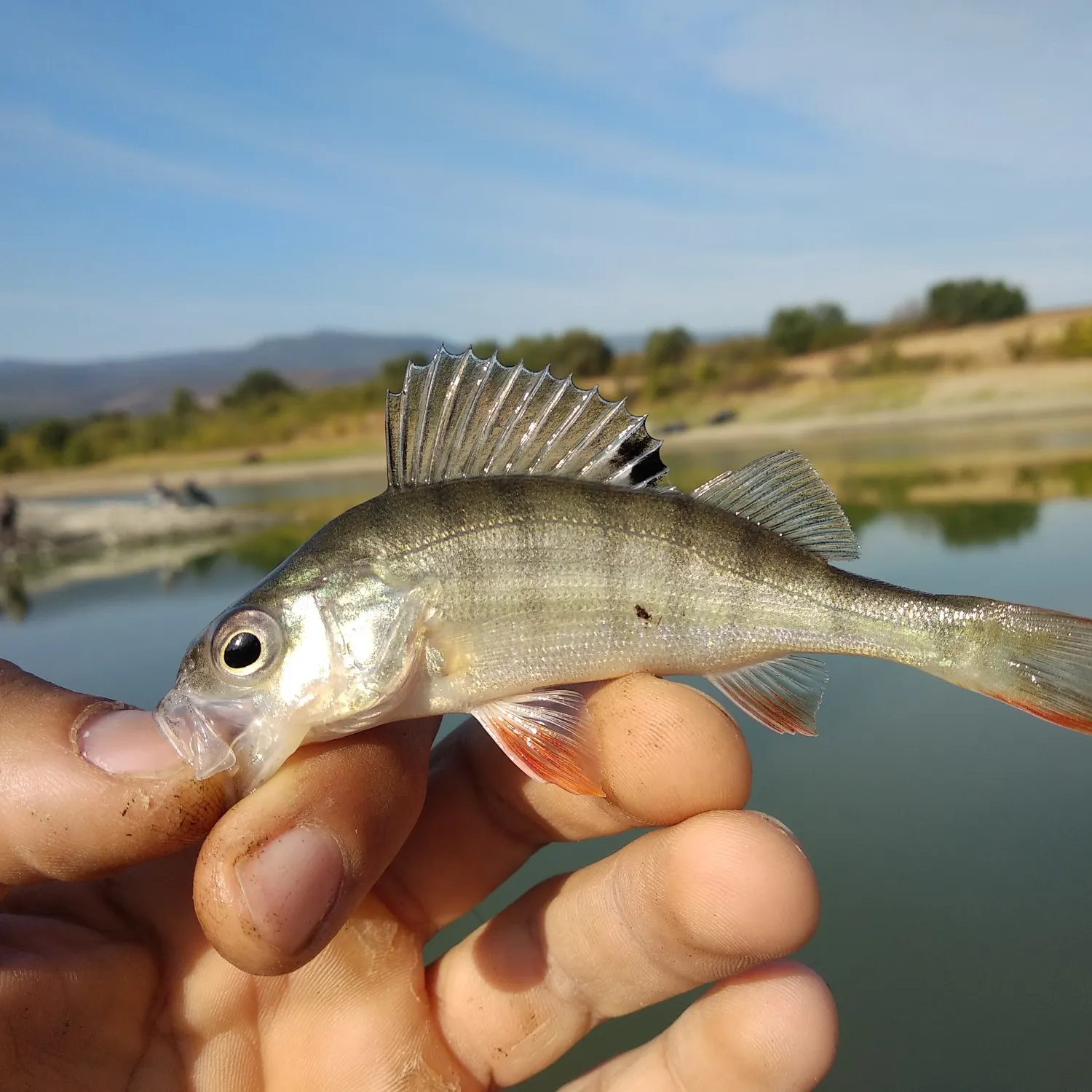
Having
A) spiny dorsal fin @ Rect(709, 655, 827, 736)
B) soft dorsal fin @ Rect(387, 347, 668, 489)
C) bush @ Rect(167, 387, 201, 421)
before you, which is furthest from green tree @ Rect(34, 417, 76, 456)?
spiny dorsal fin @ Rect(709, 655, 827, 736)

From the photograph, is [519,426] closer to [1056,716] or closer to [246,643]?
[246,643]

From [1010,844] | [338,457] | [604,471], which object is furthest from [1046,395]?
[604,471]

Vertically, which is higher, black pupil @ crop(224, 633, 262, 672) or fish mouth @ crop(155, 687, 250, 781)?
black pupil @ crop(224, 633, 262, 672)

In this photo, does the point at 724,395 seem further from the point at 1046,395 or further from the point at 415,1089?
the point at 415,1089

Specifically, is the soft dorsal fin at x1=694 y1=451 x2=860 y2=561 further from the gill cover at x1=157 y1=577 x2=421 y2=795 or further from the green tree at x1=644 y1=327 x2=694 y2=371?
the green tree at x1=644 y1=327 x2=694 y2=371

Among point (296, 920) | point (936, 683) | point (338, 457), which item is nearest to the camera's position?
point (296, 920)

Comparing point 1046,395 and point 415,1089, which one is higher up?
point 1046,395

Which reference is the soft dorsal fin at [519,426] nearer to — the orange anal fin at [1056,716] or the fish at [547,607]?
the fish at [547,607]
